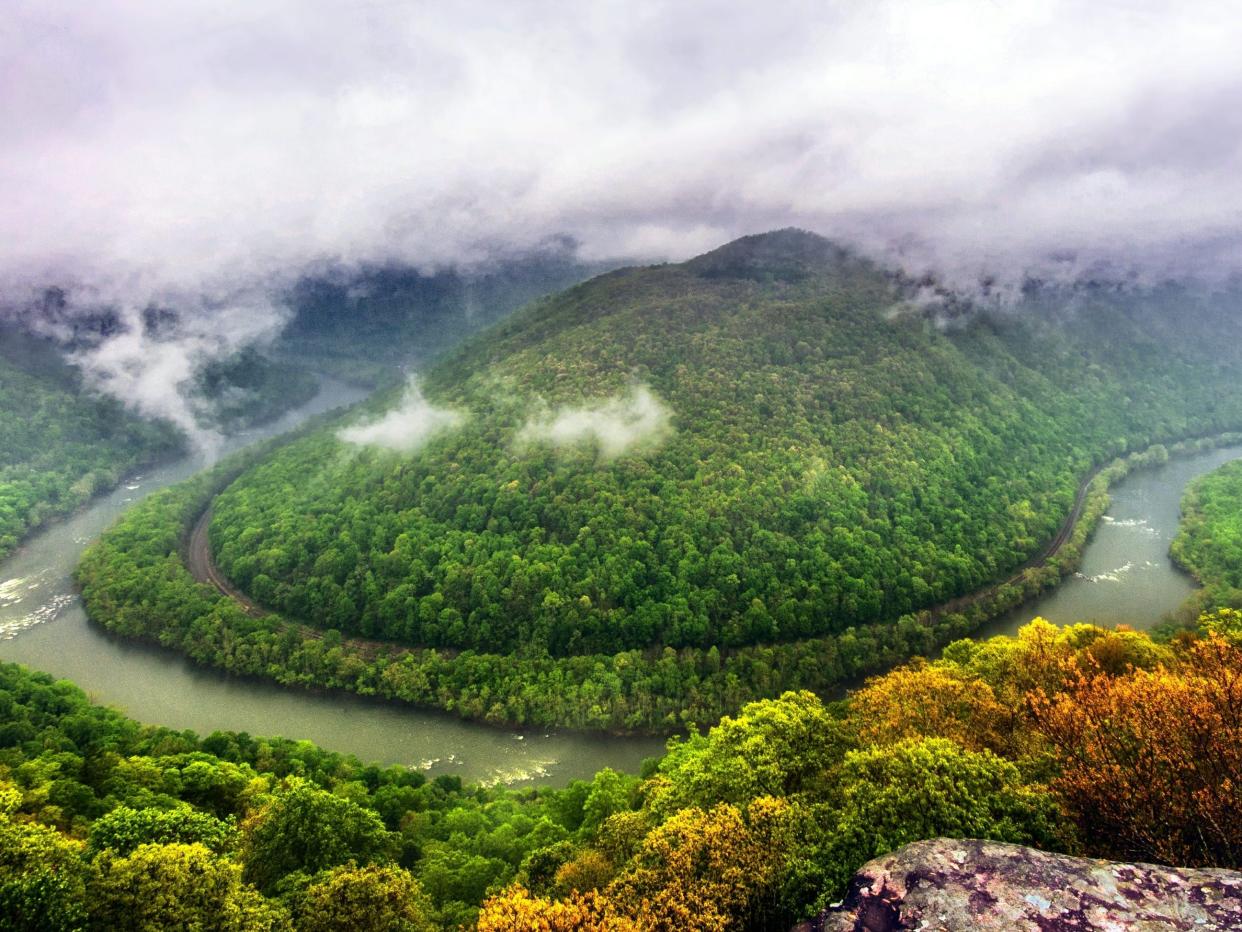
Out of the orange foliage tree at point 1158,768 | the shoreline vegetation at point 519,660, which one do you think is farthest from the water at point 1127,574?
the orange foliage tree at point 1158,768

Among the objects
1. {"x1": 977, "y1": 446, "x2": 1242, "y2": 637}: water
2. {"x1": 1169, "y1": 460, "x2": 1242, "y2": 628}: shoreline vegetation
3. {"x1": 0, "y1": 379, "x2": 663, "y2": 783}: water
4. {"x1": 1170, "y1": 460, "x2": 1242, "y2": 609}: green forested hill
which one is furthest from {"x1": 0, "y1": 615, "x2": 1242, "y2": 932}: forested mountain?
{"x1": 1170, "y1": 460, "x2": 1242, "y2": 609}: green forested hill

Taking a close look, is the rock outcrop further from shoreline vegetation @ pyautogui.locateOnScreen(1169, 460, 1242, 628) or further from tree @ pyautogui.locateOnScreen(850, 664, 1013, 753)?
shoreline vegetation @ pyautogui.locateOnScreen(1169, 460, 1242, 628)

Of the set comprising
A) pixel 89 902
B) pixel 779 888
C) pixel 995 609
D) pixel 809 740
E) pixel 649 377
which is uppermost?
pixel 649 377

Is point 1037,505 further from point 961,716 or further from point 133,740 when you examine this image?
point 133,740

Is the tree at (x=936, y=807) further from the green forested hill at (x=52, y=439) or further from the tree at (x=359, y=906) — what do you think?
the green forested hill at (x=52, y=439)

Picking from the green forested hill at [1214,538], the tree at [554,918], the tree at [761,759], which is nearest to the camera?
the tree at [554,918]

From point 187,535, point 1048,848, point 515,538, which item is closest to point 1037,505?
point 515,538
